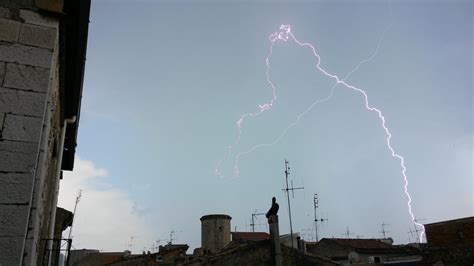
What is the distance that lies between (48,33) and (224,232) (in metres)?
30.3

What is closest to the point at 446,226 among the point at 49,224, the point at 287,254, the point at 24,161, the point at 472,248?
Answer: the point at 472,248

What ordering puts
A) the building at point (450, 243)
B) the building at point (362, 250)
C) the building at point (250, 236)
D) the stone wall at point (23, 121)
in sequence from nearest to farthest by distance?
1. the stone wall at point (23, 121)
2. the building at point (450, 243)
3. the building at point (362, 250)
4. the building at point (250, 236)

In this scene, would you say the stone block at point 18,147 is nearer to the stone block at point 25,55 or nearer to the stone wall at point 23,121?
the stone wall at point 23,121

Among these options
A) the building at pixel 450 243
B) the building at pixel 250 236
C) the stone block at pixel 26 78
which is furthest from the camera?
the building at pixel 250 236

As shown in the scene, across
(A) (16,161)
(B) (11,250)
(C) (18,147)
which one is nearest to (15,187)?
(A) (16,161)

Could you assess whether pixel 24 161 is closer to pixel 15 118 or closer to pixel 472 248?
pixel 15 118

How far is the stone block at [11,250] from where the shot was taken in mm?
2965

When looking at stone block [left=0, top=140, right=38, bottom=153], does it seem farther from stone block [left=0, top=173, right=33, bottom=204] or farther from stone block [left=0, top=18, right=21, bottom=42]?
stone block [left=0, top=18, right=21, bottom=42]

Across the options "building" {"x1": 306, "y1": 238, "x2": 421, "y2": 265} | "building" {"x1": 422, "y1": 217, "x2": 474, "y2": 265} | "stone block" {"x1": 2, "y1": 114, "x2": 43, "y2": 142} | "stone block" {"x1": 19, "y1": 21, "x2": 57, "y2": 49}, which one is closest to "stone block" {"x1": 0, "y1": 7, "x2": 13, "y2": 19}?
"stone block" {"x1": 19, "y1": 21, "x2": 57, "y2": 49}

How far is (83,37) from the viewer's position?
443 cm

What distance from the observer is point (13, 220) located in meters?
3.08

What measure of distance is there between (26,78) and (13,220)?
1284 millimetres

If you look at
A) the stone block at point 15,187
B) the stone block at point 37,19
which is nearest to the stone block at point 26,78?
the stone block at point 37,19

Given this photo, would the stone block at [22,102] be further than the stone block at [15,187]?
Yes
